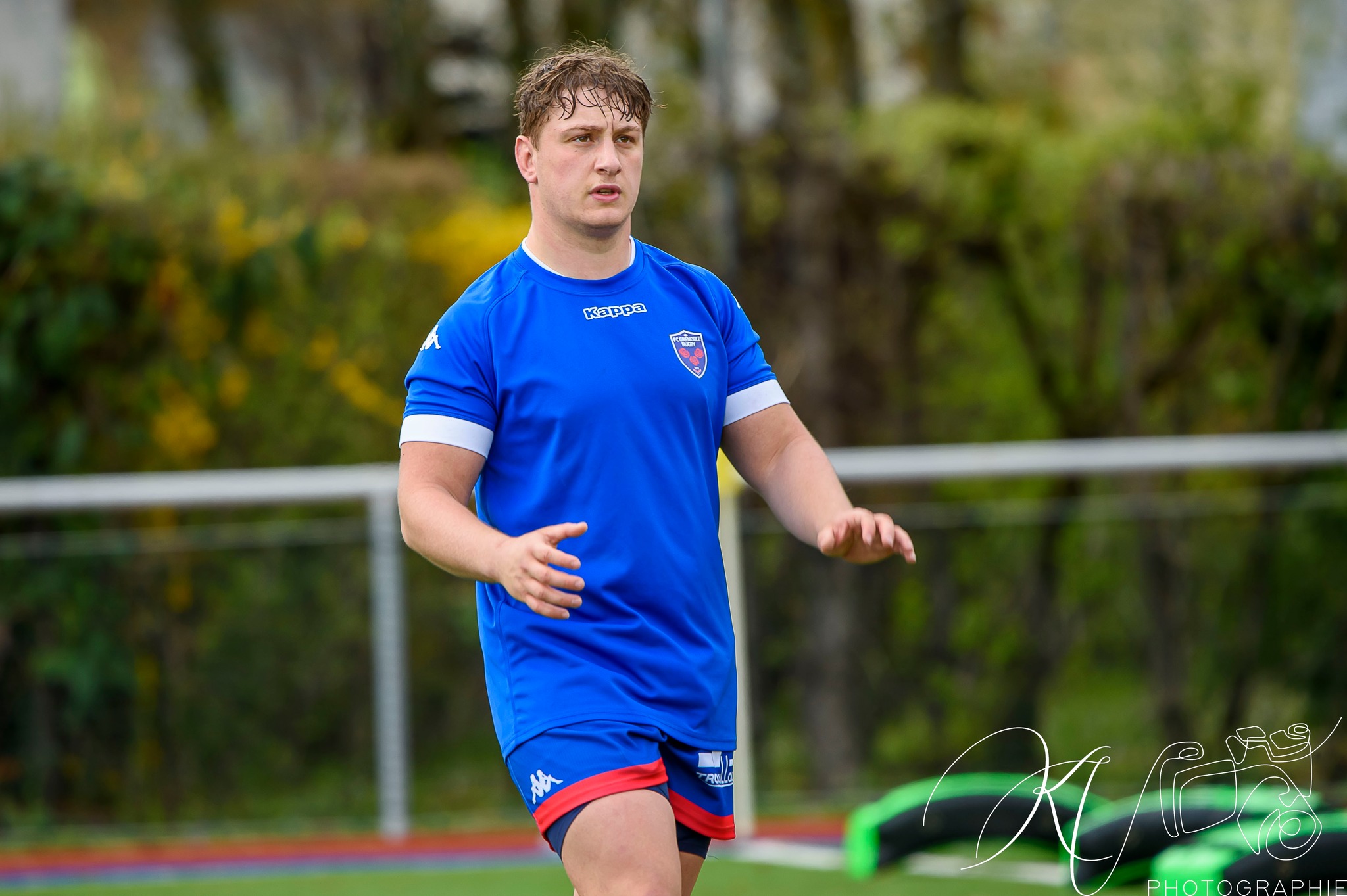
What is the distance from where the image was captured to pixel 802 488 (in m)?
2.63

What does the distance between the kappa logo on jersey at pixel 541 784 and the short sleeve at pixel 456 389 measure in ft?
1.72

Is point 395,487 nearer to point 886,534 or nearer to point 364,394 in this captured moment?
point 364,394

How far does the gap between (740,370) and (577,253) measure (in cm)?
39

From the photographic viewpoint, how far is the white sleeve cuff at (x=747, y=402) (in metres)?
2.71

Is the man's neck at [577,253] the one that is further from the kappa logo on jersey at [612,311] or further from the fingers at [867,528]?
the fingers at [867,528]

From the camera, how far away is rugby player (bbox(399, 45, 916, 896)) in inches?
92.5

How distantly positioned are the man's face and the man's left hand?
618 millimetres

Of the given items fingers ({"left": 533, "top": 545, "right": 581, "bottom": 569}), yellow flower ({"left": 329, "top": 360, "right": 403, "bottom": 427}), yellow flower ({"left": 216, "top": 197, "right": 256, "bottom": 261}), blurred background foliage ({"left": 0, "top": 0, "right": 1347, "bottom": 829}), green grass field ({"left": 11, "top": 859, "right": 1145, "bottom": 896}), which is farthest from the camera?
yellow flower ({"left": 329, "top": 360, "right": 403, "bottom": 427})

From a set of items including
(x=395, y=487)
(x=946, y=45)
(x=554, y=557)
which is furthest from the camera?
(x=946, y=45)

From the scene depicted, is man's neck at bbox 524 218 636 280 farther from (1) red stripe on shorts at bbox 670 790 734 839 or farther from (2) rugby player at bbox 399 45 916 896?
(1) red stripe on shorts at bbox 670 790 734 839

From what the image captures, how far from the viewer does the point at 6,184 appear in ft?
20.7
